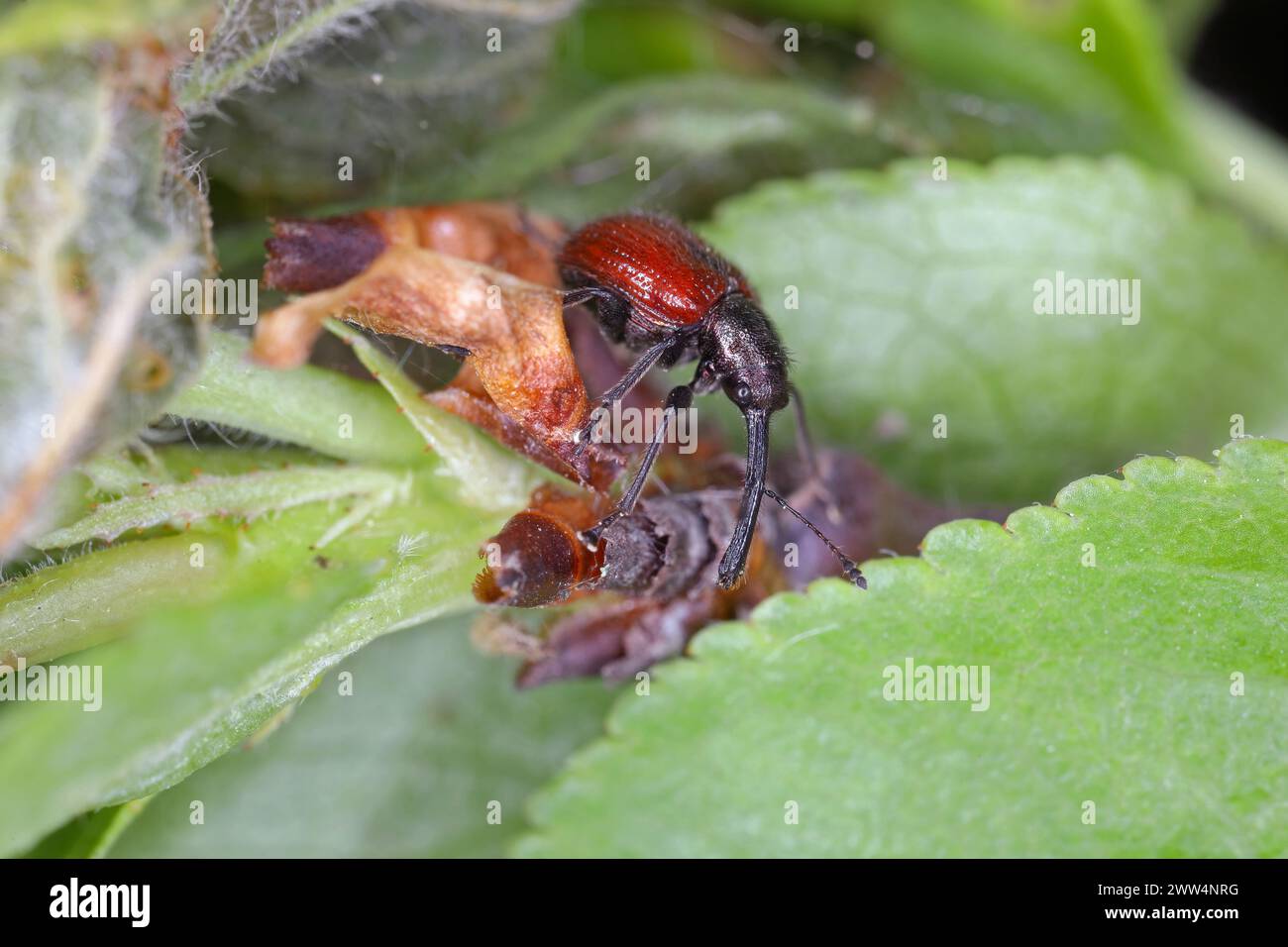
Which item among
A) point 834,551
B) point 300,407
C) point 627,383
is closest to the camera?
point 300,407

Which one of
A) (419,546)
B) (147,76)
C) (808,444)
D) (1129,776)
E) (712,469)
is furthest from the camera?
(808,444)

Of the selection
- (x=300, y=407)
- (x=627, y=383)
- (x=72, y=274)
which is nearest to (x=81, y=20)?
(x=72, y=274)

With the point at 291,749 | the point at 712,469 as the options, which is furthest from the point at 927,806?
the point at 291,749

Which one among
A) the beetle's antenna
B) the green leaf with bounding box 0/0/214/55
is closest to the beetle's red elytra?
the beetle's antenna

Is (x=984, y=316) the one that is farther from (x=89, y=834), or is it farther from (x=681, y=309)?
(x=89, y=834)

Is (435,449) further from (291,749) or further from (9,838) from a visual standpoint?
(291,749)

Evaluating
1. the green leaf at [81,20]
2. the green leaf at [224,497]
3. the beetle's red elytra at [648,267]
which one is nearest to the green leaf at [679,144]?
the beetle's red elytra at [648,267]
